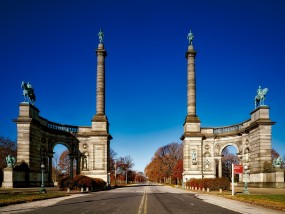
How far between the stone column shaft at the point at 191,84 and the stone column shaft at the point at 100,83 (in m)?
14.5

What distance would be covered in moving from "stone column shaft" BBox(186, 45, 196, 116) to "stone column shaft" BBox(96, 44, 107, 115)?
14468 mm

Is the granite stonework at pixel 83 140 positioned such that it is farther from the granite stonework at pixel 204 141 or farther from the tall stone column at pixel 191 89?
the tall stone column at pixel 191 89

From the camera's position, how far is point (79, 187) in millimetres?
44500

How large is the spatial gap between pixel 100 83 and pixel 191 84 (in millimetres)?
15366

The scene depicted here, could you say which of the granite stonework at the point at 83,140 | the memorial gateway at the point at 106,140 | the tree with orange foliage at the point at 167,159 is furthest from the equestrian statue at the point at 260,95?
the tree with orange foliage at the point at 167,159

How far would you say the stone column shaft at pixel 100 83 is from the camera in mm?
61375

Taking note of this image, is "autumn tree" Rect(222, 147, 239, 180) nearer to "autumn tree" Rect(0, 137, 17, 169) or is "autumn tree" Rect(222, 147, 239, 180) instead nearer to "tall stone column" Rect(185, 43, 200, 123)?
"tall stone column" Rect(185, 43, 200, 123)

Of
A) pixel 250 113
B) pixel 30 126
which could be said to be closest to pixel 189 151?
pixel 250 113

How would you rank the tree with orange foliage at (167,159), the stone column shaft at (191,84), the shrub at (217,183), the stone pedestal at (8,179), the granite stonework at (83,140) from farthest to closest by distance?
the tree with orange foliage at (167,159)
the stone column shaft at (191,84)
the granite stonework at (83,140)
the shrub at (217,183)
the stone pedestal at (8,179)

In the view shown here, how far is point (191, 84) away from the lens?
6059 centimetres

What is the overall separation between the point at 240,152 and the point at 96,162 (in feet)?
76.5

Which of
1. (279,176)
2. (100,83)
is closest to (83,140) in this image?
(100,83)

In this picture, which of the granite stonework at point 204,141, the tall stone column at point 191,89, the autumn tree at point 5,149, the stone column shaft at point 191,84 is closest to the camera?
the granite stonework at point 204,141

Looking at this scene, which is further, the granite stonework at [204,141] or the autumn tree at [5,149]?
the autumn tree at [5,149]
